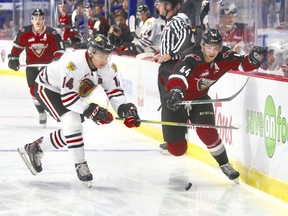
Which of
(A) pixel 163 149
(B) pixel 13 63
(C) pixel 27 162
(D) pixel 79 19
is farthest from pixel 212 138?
(D) pixel 79 19

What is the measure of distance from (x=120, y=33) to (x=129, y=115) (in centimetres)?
526

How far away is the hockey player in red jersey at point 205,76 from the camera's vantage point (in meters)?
5.30

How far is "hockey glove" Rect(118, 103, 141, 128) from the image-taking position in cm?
537

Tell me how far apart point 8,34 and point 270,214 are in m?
12.6

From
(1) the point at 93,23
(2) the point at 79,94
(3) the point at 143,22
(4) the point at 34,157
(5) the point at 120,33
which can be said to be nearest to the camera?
(2) the point at 79,94

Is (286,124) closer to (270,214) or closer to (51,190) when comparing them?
(270,214)

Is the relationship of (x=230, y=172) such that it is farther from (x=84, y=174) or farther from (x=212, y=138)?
(x=84, y=174)

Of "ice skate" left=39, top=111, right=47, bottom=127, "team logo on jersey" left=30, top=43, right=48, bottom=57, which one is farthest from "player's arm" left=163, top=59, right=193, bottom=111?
"team logo on jersey" left=30, top=43, right=48, bottom=57

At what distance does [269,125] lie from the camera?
5.18 meters

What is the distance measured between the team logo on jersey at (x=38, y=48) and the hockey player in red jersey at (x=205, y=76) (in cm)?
351

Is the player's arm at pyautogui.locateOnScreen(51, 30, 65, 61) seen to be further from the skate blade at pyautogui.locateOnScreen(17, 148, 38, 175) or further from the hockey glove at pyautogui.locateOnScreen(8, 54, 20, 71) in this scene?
the skate blade at pyautogui.locateOnScreen(17, 148, 38, 175)

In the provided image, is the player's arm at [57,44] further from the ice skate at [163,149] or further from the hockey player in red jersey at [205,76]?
the hockey player in red jersey at [205,76]

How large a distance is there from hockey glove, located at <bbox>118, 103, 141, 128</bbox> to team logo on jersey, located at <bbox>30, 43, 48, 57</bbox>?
3.70 metres

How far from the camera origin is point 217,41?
5273mm
